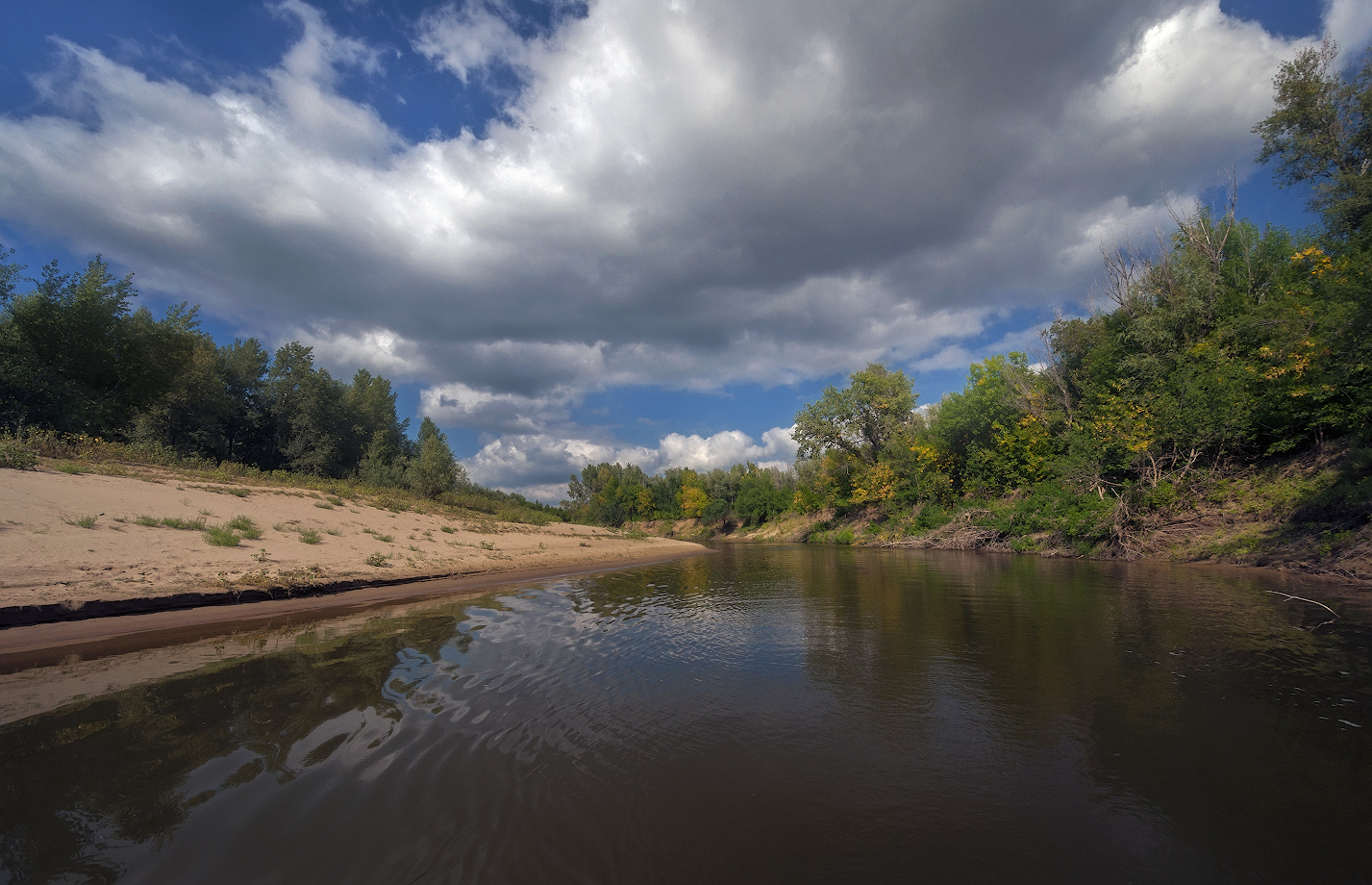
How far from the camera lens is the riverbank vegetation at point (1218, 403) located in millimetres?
16812

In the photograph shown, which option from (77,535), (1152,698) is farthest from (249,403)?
(1152,698)

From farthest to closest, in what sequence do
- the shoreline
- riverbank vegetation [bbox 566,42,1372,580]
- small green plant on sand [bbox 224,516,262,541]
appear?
riverbank vegetation [bbox 566,42,1372,580]
small green plant on sand [bbox 224,516,262,541]
the shoreline

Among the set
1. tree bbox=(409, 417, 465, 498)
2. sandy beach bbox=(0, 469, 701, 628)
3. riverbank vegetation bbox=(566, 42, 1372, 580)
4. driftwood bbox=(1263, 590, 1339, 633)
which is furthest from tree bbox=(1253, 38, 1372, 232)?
tree bbox=(409, 417, 465, 498)

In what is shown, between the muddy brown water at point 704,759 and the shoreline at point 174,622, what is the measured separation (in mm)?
781

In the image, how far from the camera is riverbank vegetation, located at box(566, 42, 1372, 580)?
55.2 feet

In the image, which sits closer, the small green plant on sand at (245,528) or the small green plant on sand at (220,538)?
the small green plant on sand at (220,538)

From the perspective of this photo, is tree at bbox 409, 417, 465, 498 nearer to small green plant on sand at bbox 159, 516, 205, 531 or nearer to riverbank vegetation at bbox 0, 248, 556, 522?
riverbank vegetation at bbox 0, 248, 556, 522

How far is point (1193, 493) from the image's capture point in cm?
2222

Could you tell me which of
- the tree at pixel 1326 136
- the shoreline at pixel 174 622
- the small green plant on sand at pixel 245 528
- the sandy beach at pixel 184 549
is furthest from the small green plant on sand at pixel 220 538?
the tree at pixel 1326 136

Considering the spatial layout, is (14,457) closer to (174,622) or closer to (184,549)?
(184,549)

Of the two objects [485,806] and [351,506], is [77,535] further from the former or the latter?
[485,806]

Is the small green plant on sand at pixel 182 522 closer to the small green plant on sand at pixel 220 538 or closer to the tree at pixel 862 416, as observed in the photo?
the small green plant on sand at pixel 220 538

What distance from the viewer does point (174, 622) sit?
9.22 meters

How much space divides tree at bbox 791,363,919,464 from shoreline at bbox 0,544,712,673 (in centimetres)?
4716
